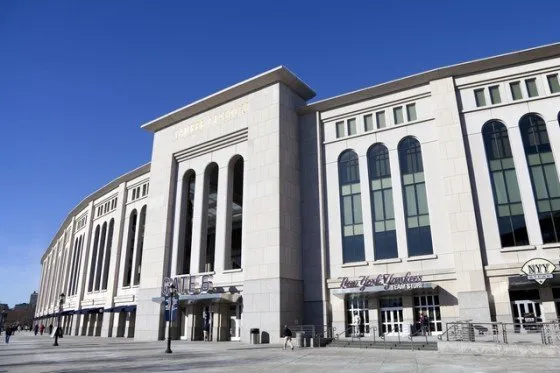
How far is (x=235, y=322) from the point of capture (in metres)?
36.2

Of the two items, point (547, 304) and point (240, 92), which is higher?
point (240, 92)

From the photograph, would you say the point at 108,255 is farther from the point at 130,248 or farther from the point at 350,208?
the point at 350,208

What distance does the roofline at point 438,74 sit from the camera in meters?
30.8

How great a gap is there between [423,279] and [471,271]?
3.24 metres

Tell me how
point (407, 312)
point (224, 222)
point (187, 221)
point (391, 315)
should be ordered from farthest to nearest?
point (187, 221), point (224, 222), point (391, 315), point (407, 312)

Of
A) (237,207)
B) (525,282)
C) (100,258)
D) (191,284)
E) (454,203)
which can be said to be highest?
(237,207)

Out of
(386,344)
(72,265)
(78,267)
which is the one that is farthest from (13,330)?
(386,344)

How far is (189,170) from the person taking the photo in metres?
43.7

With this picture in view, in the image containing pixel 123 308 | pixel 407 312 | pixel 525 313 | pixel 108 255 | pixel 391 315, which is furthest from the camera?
pixel 108 255

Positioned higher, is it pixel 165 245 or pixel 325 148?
pixel 325 148

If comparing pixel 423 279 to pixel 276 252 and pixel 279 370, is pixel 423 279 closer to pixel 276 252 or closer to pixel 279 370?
pixel 276 252

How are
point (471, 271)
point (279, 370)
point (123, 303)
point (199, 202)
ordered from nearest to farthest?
point (279, 370) < point (471, 271) < point (199, 202) < point (123, 303)

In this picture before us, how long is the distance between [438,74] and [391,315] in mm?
18989

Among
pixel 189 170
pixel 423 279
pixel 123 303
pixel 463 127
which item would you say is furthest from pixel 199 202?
pixel 463 127
